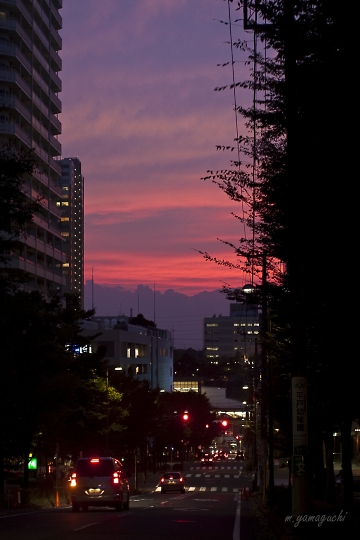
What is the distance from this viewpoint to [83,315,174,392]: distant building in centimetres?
11919

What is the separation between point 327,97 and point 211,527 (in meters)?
13.7

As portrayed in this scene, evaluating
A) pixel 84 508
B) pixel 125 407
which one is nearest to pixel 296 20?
pixel 84 508

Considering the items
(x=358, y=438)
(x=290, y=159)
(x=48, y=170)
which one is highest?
(x=48, y=170)

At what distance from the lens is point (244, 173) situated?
16.6 meters

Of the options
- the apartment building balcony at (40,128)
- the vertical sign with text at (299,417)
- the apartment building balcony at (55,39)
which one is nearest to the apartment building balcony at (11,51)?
the apartment building balcony at (40,128)

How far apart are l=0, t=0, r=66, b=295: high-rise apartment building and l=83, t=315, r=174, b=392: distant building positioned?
816 inches

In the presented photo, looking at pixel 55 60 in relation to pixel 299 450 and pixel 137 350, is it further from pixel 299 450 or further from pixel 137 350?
pixel 299 450

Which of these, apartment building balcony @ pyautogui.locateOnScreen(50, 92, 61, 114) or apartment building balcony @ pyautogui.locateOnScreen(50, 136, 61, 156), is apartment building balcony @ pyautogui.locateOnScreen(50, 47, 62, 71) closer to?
apartment building balcony @ pyautogui.locateOnScreen(50, 92, 61, 114)

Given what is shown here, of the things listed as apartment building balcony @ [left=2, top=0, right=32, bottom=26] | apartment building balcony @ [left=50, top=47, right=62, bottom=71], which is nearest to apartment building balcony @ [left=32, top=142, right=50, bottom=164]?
apartment building balcony @ [left=50, top=47, right=62, bottom=71]

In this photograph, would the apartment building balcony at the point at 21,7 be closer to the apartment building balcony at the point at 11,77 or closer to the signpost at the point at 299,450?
the apartment building balcony at the point at 11,77

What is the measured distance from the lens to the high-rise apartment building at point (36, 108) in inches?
3167

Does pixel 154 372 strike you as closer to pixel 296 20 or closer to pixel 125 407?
pixel 125 407

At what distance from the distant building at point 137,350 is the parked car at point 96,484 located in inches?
2941

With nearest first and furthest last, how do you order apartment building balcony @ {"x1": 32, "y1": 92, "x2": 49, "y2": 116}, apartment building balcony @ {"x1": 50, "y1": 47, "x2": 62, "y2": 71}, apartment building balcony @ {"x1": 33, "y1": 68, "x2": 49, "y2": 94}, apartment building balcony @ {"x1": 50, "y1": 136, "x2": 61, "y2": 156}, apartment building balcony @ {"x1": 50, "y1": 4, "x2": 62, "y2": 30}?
apartment building balcony @ {"x1": 33, "y1": 68, "x2": 49, "y2": 94}
apartment building balcony @ {"x1": 32, "y1": 92, "x2": 49, "y2": 116}
apartment building balcony @ {"x1": 50, "y1": 4, "x2": 62, "y2": 30}
apartment building balcony @ {"x1": 50, "y1": 47, "x2": 62, "y2": 71}
apartment building balcony @ {"x1": 50, "y1": 136, "x2": 61, "y2": 156}
